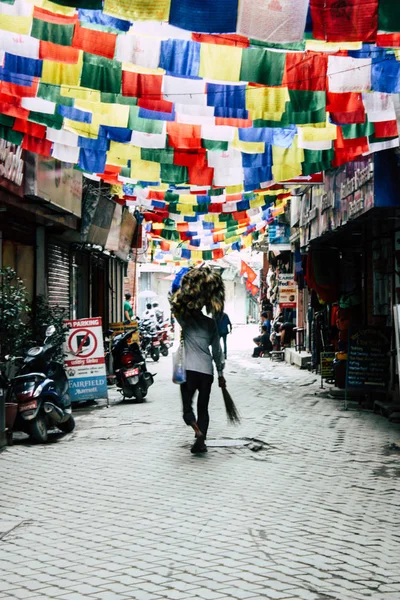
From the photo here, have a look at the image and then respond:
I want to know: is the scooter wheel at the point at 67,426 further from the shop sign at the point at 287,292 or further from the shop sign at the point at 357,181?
the shop sign at the point at 287,292

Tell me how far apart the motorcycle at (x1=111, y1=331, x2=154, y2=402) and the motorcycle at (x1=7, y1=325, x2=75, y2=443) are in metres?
3.67

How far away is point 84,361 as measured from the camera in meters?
13.5

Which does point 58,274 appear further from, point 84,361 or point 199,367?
point 199,367

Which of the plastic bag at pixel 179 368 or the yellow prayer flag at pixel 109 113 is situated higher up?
the yellow prayer flag at pixel 109 113

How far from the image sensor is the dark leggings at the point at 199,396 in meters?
9.27

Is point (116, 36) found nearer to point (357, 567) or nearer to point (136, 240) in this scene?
point (357, 567)

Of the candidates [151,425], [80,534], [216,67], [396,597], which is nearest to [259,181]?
[151,425]

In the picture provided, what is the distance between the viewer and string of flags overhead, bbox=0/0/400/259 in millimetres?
6191

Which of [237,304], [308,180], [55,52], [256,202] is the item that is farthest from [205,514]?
[237,304]

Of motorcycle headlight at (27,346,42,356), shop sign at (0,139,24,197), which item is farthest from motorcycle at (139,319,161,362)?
motorcycle headlight at (27,346,42,356)

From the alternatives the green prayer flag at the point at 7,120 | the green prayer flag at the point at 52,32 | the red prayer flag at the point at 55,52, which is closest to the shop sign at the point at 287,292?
the green prayer flag at the point at 7,120

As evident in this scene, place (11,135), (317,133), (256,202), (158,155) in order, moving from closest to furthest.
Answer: (11,135), (317,133), (158,155), (256,202)

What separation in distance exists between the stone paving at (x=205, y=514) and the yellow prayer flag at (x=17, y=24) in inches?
157

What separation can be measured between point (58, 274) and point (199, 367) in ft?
29.5
